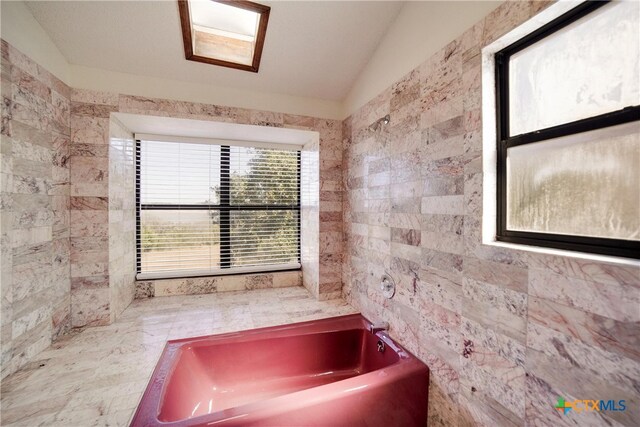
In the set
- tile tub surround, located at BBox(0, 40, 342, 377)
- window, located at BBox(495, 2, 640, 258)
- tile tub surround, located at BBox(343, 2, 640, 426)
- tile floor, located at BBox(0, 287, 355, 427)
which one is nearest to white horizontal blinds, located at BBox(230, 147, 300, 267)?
tile floor, located at BBox(0, 287, 355, 427)

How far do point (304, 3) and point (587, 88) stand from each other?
153 cm

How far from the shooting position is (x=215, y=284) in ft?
8.25

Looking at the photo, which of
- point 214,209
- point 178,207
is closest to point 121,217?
point 178,207

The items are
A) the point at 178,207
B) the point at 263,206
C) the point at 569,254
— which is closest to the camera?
the point at 569,254

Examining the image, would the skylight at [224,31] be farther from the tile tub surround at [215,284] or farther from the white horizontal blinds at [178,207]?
the tile tub surround at [215,284]

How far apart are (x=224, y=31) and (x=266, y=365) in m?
2.43

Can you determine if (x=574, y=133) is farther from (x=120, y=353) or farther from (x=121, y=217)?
(x=121, y=217)

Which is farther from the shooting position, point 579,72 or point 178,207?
point 178,207

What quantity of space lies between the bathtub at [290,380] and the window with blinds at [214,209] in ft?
3.43

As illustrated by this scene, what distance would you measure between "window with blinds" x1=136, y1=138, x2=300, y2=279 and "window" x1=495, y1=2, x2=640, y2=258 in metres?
2.09

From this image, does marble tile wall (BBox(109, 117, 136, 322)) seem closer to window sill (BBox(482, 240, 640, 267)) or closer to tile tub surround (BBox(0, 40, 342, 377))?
tile tub surround (BBox(0, 40, 342, 377))

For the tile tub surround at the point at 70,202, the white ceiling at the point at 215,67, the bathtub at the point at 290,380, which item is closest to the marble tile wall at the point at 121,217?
the tile tub surround at the point at 70,202

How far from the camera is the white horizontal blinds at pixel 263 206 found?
2.65m

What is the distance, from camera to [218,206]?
8.51 feet
